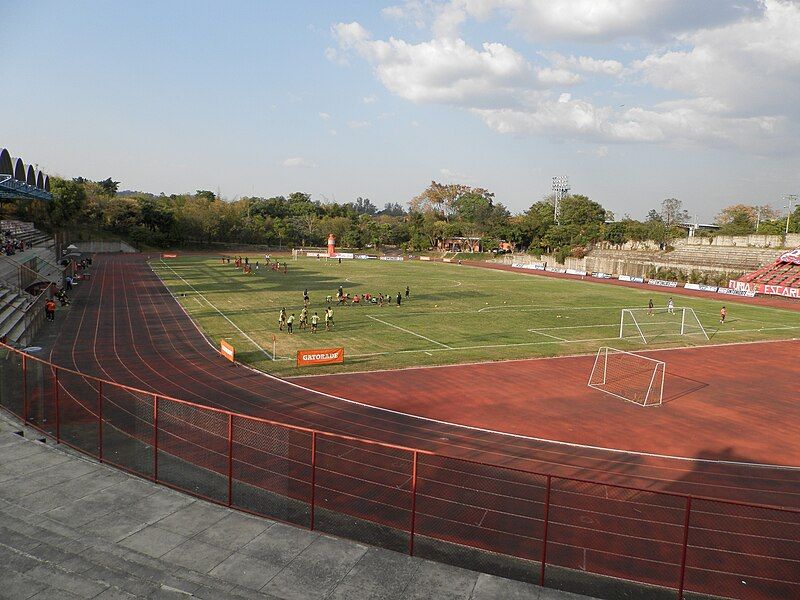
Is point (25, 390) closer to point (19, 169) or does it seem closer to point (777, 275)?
point (19, 169)

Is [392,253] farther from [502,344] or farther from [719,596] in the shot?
[719,596]

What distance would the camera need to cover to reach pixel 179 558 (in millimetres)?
7930

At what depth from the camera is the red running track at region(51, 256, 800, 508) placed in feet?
50.6

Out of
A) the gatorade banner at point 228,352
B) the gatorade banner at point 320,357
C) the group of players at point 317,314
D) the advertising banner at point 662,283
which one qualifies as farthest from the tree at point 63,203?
the advertising banner at point 662,283

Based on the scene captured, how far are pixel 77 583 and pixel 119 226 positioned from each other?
354 ft

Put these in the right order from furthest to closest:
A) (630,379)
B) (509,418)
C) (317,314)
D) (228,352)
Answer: (317,314) → (228,352) → (630,379) → (509,418)

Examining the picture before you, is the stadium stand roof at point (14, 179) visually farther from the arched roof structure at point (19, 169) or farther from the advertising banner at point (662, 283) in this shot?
the advertising banner at point (662, 283)

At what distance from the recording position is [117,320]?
35.7 metres

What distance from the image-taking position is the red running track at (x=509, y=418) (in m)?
15.4

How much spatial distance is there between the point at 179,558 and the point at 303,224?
12451 cm

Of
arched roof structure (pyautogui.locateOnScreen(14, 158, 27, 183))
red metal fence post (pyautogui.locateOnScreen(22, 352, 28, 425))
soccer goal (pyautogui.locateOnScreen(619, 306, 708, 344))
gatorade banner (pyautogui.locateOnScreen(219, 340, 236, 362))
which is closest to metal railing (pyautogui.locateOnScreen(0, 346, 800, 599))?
red metal fence post (pyautogui.locateOnScreen(22, 352, 28, 425))

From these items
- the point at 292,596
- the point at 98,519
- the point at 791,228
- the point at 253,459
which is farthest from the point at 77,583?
the point at 791,228

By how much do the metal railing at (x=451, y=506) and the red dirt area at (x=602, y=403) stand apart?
4.15 metres

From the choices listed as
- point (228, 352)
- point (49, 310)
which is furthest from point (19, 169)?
point (228, 352)
